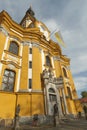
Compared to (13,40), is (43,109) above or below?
below

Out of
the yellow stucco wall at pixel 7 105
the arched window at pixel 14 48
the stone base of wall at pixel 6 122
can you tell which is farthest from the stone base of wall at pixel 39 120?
the arched window at pixel 14 48

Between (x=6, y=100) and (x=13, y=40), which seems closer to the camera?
(x=6, y=100)

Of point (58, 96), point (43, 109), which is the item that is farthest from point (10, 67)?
point (58, 96)

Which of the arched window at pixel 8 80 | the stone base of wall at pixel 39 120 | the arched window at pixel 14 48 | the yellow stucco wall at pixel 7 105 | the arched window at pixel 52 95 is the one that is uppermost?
the arched window at pixel 14 48

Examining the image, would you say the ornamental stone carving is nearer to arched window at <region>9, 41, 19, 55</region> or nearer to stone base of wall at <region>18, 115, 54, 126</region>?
stone base of wall at <region>18, 115, 54, 126</region>

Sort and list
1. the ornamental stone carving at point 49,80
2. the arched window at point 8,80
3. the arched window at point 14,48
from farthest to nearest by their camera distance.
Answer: the arched window at point 14,48
the ornamental stone carving at point 49,80
the arched window at point 8,80

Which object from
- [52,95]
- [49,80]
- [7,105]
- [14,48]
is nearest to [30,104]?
[7,105]

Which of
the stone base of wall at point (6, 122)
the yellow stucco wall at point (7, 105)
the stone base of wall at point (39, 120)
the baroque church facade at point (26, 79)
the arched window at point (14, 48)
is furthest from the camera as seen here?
the arched window at point (14, 48)

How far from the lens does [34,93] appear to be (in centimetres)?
1505

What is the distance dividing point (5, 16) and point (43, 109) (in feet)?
46.5

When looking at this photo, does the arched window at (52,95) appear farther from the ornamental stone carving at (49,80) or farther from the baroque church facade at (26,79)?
the ornamental stone carving at (49,80)

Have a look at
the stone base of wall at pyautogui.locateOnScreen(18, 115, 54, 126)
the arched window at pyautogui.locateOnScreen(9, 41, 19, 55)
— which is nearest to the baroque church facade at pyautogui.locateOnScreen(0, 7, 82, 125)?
the arched window at pyautogui.locateOnScreen(9, 41, 19, 55)

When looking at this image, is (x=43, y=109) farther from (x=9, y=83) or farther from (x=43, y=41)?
(x=43, y=41)

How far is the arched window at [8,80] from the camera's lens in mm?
14350
